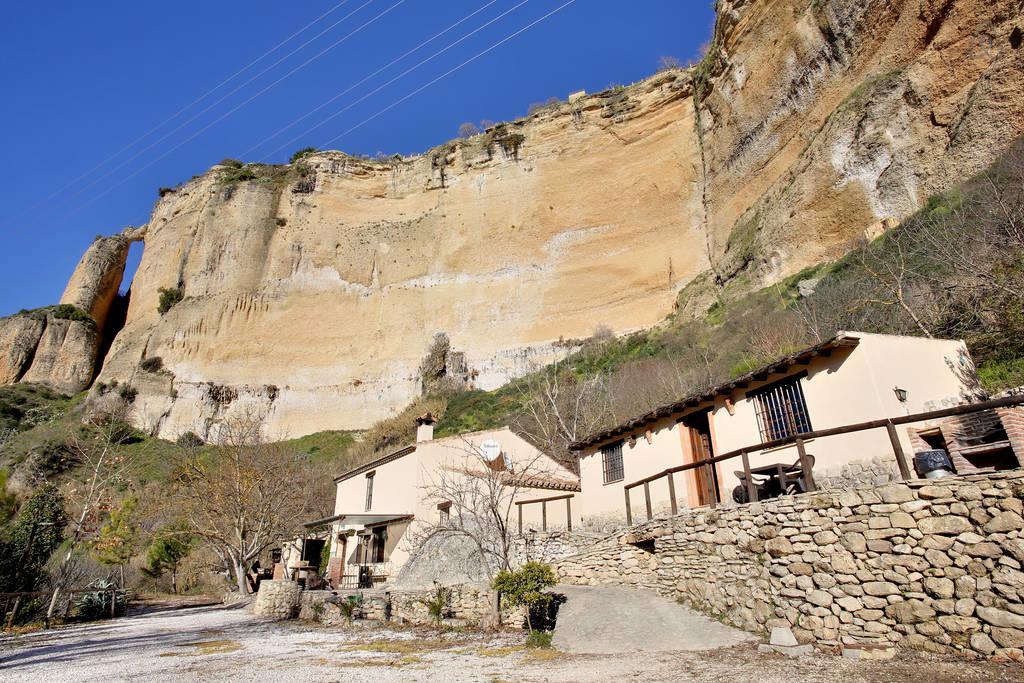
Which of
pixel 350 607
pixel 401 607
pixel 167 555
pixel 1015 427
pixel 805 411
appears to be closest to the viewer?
pixel 1015 427

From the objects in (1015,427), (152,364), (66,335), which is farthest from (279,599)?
(66,335)

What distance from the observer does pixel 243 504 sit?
65.6ft

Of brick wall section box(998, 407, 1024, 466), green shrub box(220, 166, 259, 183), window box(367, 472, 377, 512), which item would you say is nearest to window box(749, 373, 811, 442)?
brick wall section box(998, 407, 1024, 466)

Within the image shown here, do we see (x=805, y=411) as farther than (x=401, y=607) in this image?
No

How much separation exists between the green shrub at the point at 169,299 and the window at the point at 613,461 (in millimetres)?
45173

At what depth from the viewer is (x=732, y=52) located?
33406 mm

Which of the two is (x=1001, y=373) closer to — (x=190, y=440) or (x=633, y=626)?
(x=633, y=626)

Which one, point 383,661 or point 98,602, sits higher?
point 98,602

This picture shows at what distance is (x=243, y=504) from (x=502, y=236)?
29476 mm

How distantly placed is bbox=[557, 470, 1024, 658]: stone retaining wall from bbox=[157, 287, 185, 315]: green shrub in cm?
5002

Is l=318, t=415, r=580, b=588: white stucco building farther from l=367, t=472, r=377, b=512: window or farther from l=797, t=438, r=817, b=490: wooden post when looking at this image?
l=797, t=438, r=817, b=490: wooden post

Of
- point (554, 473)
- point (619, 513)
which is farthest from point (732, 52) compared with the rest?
point (619, 513)

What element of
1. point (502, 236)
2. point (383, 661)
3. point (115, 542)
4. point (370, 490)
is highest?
point (502, 236)

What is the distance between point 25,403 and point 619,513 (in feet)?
174
